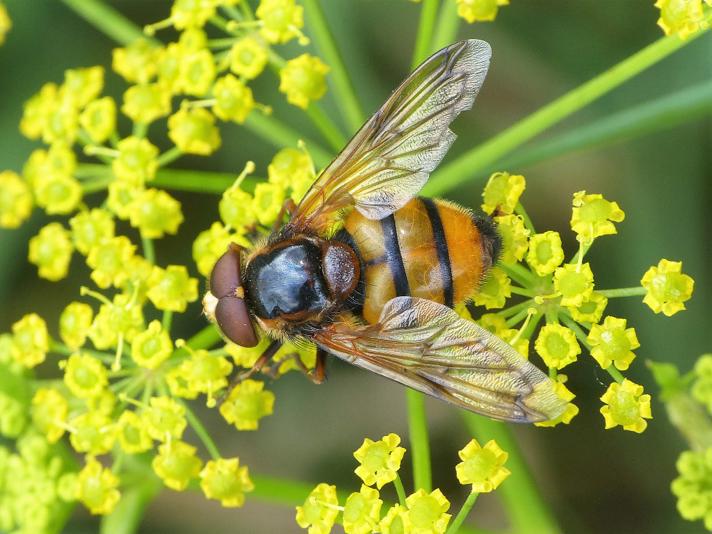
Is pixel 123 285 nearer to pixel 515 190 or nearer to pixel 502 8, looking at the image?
pixel 515 190

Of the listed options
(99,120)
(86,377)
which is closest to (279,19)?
(99,120)

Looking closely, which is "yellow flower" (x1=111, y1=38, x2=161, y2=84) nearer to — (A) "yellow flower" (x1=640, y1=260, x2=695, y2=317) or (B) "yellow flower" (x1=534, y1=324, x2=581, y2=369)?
(B) "yellow flower" (x1=534, y1=324, x2=581, y2=369)

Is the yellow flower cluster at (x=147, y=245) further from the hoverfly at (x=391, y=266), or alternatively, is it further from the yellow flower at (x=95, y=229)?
the hoverfly at (x=391, y=266)

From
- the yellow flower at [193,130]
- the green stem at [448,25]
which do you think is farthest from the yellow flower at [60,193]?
the green stem at [448,25]

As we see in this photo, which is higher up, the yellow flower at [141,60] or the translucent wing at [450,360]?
the yellow flower at [141,60]

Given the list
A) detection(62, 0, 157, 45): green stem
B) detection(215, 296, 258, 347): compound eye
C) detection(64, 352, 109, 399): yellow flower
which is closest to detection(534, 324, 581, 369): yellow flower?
detection(215, 296, 258, 347): compound eye

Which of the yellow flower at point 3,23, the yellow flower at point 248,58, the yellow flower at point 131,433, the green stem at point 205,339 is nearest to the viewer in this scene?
the yellow flower at point 131,433
